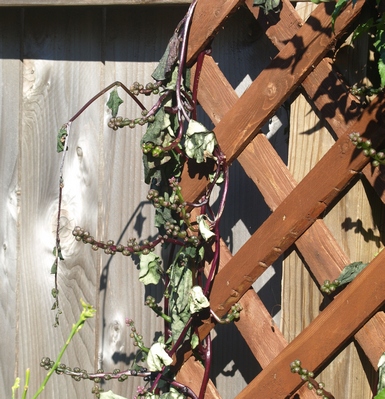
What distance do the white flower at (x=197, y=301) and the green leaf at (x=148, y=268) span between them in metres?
0.12

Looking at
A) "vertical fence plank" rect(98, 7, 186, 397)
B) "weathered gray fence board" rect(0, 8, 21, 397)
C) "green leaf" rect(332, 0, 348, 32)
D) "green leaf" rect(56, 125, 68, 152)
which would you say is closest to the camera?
"green leaf" rect(332, 0, 348, 32)

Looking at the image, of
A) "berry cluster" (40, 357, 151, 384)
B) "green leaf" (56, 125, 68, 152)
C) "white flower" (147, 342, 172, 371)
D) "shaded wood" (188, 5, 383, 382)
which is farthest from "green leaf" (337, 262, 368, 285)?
"green leaf" (56, 125, 68, 152)

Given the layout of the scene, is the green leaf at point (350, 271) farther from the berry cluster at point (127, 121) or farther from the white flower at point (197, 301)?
the berry cluster at point (127, 121)

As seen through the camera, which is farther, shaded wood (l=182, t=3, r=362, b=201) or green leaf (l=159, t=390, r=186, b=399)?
green leaf (l=159, t=390, r=186, b=399)

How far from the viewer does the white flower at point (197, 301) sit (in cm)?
128

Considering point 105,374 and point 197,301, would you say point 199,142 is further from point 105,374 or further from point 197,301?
point 105,374

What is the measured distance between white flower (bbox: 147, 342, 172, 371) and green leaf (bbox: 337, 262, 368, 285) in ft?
1.27

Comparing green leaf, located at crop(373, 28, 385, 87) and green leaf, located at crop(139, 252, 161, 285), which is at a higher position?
green leaf, located at crop(373, 28, 385, 87)

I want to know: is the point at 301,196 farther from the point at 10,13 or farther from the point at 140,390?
the point at 10,13

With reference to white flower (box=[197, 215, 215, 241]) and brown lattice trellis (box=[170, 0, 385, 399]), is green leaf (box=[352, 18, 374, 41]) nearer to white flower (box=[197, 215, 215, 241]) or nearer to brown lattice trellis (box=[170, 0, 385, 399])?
brown lattice trellis (box=[170, 0, 385, 399])

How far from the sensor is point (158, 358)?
1.33m

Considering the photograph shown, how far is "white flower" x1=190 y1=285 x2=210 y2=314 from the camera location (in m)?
1.28

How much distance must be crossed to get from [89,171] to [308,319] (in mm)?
680

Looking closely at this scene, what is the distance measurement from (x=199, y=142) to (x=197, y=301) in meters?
0.32
